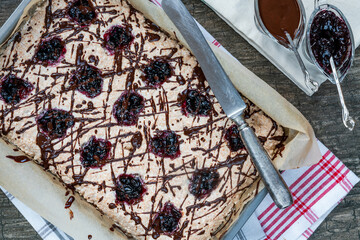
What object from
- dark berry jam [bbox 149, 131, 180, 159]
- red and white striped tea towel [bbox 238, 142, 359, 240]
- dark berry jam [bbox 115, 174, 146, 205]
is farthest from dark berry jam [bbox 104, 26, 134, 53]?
red and white striped tea towel [bbox 238, 142, 359, 240]

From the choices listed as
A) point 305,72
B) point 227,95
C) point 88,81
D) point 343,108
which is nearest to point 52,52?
point 88,81

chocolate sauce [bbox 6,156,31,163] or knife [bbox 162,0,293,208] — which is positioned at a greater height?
knife [bbox 162,0,293,208]

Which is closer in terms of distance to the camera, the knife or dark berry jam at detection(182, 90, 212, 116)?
the knife

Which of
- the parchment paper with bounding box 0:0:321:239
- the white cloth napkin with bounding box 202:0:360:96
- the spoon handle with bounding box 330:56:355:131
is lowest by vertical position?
the parchment paper with bounding box 0:0:321:239

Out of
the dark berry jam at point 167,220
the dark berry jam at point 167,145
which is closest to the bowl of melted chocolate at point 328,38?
the dark berry jam at point 167,145

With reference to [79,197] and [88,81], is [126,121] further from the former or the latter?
[79,197]

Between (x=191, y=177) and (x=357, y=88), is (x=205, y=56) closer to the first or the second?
(x=191, y=177)

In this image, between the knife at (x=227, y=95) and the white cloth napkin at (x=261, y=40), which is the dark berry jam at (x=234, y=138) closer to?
the knife at (x=227, y=95)

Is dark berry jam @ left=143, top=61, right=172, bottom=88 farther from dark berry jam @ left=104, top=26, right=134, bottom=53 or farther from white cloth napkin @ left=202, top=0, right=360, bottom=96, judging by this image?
white cloth napkin @ left=202, top=0, right=360, bottom=96
